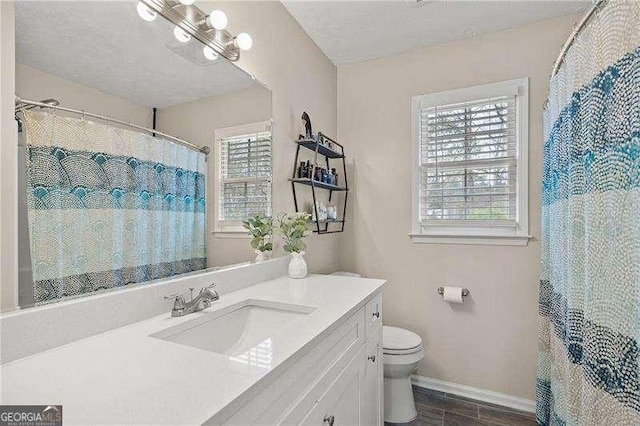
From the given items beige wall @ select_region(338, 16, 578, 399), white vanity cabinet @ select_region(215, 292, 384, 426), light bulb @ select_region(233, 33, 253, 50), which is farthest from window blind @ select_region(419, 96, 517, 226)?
light bulb @ select_region(233, 33, 253, 50)

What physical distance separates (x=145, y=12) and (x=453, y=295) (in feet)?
7.47

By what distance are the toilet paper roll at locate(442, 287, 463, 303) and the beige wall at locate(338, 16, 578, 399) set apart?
85 mm

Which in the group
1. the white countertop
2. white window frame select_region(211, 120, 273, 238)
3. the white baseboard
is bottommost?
the white baseboard

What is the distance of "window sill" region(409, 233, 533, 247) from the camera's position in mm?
2044

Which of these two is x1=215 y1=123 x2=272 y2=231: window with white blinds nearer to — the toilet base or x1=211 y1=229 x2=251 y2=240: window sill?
x1=211 y1=229 x2=251 y2=240: window sill

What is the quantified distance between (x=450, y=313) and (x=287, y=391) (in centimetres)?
180

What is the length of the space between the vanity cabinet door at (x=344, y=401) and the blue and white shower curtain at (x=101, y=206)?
0.72 metres

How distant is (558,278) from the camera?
1479mm

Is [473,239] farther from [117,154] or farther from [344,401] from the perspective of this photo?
[117,154]

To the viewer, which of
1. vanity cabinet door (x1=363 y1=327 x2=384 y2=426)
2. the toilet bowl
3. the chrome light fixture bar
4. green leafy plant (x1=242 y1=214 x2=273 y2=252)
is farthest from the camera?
the toilet bowl

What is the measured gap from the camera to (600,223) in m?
0.96

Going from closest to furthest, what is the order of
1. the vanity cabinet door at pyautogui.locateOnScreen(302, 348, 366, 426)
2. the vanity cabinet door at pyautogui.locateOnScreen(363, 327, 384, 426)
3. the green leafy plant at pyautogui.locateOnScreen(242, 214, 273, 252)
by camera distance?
A: 1. the vanity cabinet door at pyautogui.locateOnScreen(302, 348, 366, 426)
2. the vanity cabinet door at pyautogui.locateOnScreen(363, 327, 384, 426)
3. the green leafy plant at pyautogui.locateOnScreen(242, 214, 273, 252)

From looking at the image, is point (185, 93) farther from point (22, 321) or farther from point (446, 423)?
point (446, 423)

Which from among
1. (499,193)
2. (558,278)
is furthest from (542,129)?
(558,278)
